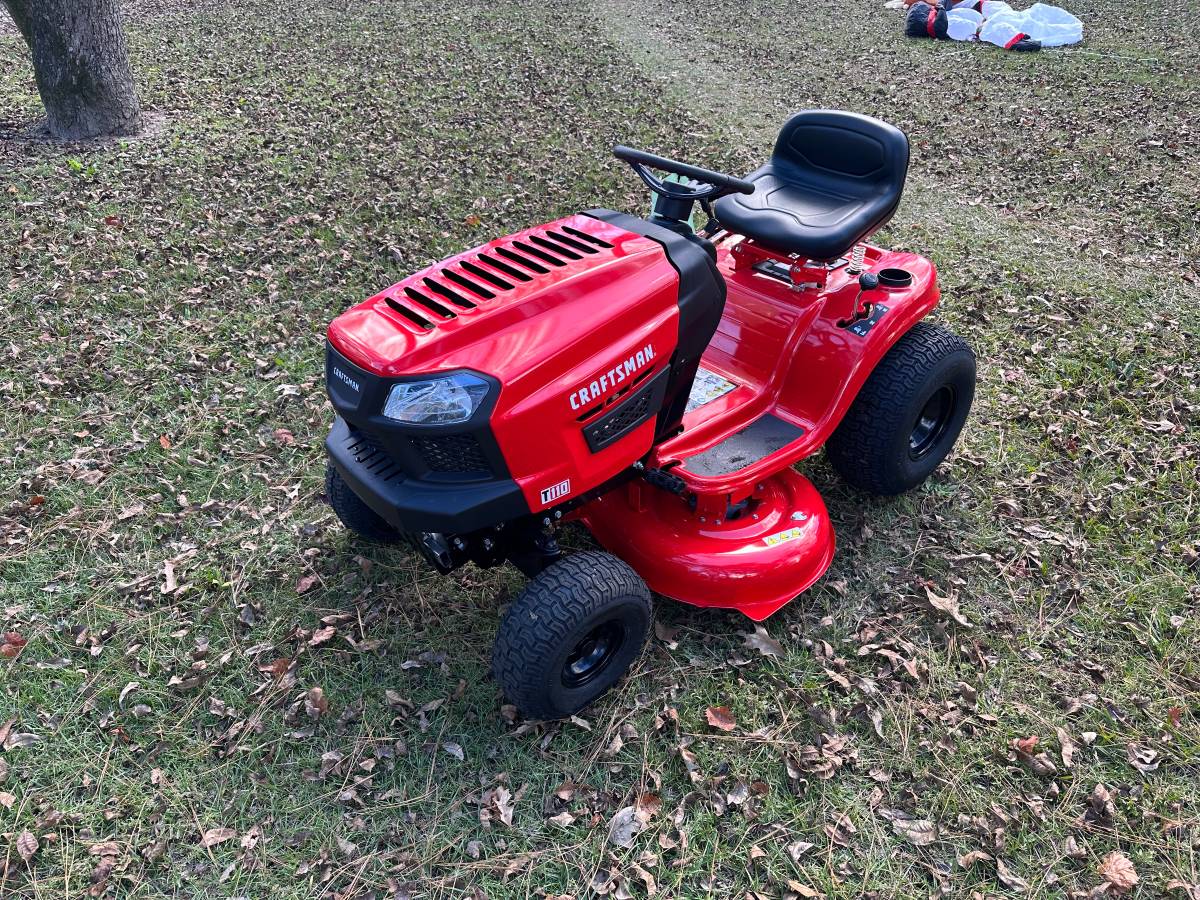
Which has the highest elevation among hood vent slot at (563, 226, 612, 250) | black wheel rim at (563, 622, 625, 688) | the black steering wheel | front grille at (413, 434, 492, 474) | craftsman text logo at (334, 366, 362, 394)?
the black steering wheel

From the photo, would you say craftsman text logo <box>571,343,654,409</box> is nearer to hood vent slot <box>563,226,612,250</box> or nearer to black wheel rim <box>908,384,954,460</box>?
hood vent slot <box>563,226,612,250</box>

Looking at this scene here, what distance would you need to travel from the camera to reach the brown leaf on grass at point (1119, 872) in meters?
2.62

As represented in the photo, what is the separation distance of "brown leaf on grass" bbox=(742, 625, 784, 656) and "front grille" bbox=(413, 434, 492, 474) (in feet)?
4.55

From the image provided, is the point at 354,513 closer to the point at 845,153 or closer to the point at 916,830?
the point at 916,830

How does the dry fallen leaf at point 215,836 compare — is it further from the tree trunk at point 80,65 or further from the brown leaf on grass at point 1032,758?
the tree trunk at point 80,65

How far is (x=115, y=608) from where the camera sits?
137 inches

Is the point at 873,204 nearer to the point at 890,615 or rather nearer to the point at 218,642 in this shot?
the point at 890,615

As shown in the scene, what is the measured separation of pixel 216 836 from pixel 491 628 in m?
1.18

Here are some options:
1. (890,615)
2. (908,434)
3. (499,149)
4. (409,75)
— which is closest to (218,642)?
(890,615)

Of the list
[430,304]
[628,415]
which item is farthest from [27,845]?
[628,415]

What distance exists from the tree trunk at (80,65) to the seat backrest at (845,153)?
6.61 metres

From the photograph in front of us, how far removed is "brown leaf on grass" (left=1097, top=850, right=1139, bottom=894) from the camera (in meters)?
2.62

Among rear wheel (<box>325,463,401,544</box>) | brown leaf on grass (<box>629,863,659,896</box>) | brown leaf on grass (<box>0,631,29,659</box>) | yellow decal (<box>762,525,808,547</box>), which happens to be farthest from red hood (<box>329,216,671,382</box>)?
brown leaf on grass (<box>0,631,29,659</box>)

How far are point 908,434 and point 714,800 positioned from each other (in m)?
1.85
